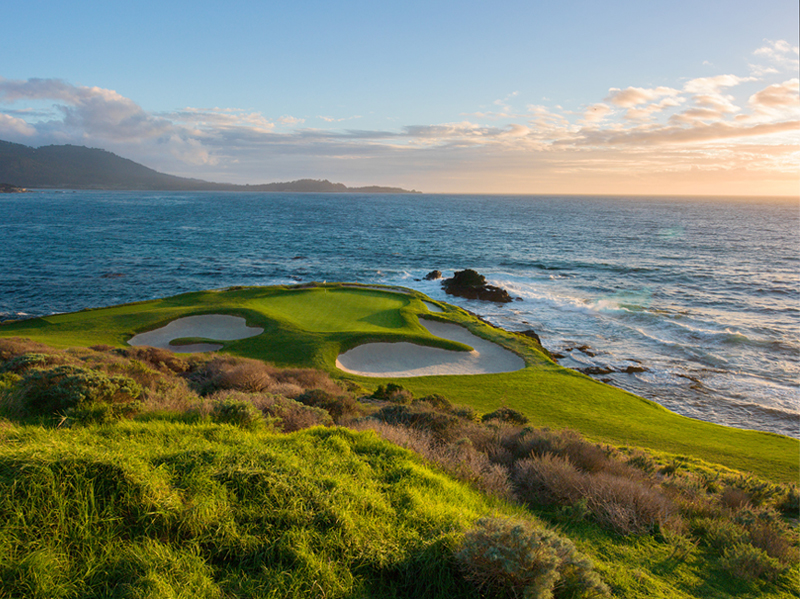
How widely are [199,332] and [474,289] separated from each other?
24.3 metres

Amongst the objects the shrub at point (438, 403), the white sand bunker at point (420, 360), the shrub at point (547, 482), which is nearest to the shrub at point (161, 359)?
the white sand bunker at point (420, 360)

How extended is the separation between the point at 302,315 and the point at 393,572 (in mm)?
21165

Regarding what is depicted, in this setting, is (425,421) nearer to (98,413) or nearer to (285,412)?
(285,412)

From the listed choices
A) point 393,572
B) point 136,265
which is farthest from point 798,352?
point 136,265

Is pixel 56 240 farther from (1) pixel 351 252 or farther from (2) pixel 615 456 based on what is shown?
(2) pixel 615 456

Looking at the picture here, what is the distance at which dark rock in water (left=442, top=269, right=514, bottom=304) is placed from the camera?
37.8 m

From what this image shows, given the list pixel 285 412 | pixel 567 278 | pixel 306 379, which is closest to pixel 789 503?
pixel 285 412

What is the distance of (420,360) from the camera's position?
20312 millimetres

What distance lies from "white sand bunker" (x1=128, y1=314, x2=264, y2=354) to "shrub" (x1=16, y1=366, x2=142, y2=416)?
13438 millimetres

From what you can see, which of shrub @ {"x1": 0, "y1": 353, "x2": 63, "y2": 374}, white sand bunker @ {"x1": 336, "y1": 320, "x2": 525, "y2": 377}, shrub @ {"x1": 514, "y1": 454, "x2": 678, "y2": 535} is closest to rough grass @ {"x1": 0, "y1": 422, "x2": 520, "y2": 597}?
shrub @ {"x1": 514, "y1": 454, "x2": 678, "y2": 535}

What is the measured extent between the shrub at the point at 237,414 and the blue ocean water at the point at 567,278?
20.4 meters

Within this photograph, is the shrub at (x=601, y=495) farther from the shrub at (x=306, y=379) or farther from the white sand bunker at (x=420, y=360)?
the white sand bunker at (x=420, y=360)

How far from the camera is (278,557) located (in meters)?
3.80

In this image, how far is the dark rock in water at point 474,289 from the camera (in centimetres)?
3775
